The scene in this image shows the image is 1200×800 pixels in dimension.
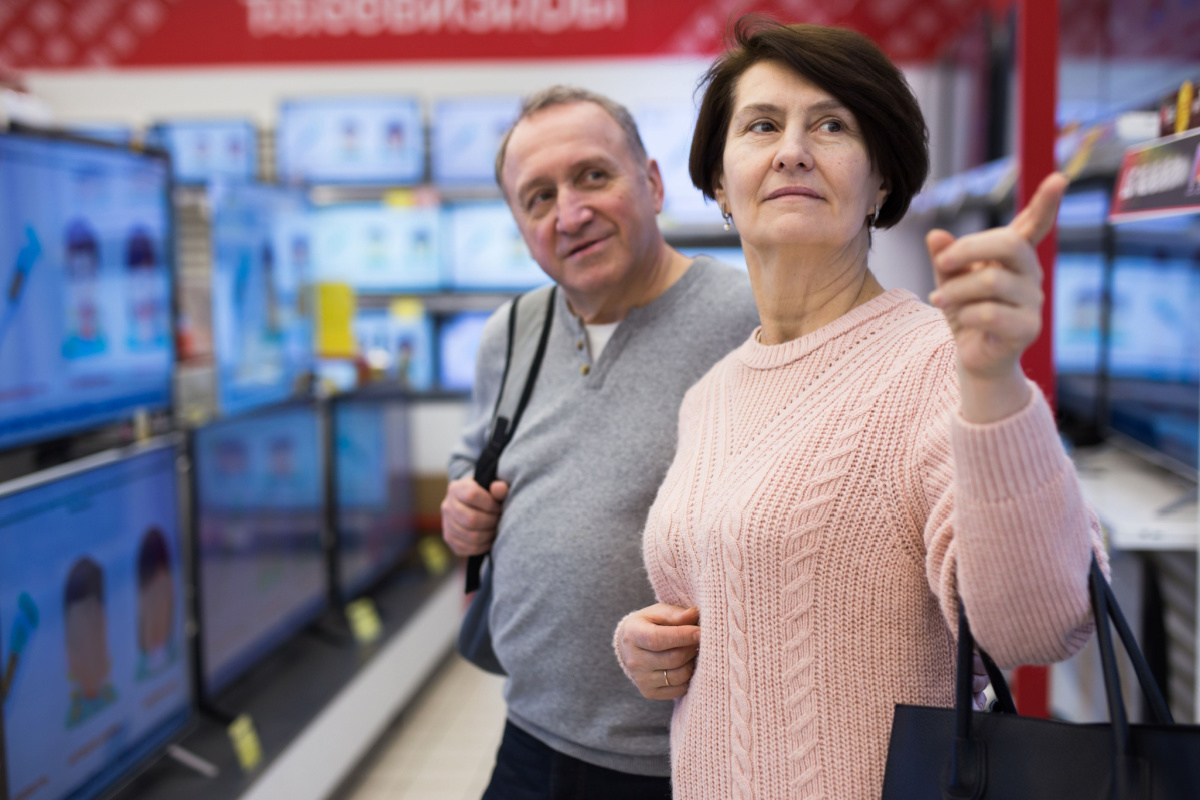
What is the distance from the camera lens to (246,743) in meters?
2.75

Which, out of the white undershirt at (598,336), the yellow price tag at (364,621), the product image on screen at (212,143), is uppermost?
the product image on screen at (212,143)

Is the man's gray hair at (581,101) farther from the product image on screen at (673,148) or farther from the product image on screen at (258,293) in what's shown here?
the product image on screen at (673,148)

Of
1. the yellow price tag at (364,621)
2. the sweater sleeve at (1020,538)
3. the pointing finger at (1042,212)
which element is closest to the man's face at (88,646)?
the yellow price tag at (364,621)

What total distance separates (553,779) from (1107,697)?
0.95 metres

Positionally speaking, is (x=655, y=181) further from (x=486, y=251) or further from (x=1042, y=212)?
(x=486, y=251)

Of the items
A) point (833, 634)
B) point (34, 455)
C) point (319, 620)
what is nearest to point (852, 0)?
point (319, 620)

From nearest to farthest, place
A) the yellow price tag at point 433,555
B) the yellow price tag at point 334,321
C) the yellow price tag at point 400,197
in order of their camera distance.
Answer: the yellow price tag at point 334,321 → the yellow price tag at point 433,555 → the yellow price tag at point 400,197

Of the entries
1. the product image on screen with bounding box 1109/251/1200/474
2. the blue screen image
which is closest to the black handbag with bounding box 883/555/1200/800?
the product image on screen with bounding box 1109/251/1200/474

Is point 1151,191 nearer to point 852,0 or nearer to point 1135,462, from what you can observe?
point 1135,462

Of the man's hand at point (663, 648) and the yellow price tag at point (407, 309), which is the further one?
the yellow price tag at point (407, 309)

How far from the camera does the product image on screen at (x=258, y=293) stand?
3.15 meters

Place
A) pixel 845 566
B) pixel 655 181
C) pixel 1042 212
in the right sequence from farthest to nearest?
1. pixel 655 181
2. pixel 845 566
3. pixel 1042 212

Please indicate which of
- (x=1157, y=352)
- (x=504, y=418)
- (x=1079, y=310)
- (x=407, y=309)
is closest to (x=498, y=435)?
(x=504, y=418)

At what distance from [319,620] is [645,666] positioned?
3046 millimetres
